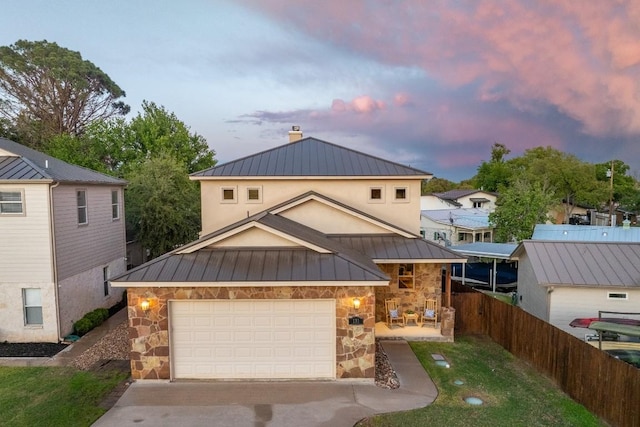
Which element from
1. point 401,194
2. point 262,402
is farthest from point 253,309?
point 401,194

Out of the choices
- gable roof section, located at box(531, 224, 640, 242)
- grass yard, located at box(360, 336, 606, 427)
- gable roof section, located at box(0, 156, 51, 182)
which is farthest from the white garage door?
gable roof section, located at box(531, 224, 640, 242)

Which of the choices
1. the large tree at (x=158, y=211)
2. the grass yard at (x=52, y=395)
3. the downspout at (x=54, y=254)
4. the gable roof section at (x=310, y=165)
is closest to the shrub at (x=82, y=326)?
the downspout at (x=54, y=254)

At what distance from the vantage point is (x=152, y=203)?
19984mm

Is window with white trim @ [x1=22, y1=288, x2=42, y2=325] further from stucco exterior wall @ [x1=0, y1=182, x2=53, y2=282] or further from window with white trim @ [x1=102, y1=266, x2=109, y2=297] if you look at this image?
window with white trim @ [x1=102, y1=266, x2=109, y2=297]

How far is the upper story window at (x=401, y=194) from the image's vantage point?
15297mm

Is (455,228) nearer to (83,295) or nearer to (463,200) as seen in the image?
(463,200)

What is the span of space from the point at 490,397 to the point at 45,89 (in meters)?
43.0

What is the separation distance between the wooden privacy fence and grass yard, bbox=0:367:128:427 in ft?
34.8

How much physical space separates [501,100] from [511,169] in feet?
133

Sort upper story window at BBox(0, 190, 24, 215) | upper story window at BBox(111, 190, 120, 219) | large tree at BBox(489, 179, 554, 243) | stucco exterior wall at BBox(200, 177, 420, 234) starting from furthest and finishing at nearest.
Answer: large tree at BBox(489, 179, 554, 243) → upper story window at BBox(111, 190, 120, 219) → stucco exterior wall at BBox(200, 177, 420, 234) → upper story window at BBox(0, 190, 24, 215)

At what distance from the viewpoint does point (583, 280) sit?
519 inches

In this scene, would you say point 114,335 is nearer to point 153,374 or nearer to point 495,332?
point 153,374

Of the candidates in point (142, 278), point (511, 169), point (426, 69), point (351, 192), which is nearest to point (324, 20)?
point (426, 69)

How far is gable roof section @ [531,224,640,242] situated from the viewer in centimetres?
2166
